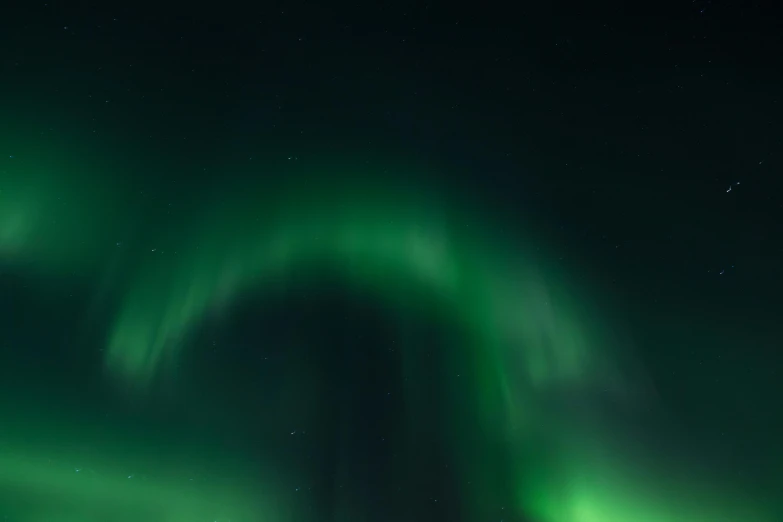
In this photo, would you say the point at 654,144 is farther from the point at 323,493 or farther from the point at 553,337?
the point at 323,493

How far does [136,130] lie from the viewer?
988 mm

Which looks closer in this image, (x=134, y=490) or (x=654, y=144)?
(x=134, y=490)

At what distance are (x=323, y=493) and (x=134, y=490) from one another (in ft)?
1.02

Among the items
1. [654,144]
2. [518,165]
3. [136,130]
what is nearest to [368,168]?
[518,165]

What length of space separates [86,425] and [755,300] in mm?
1225

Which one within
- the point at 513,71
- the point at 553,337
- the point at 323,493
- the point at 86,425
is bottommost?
the point at 323,493

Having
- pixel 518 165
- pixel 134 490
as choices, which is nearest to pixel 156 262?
pixel 134 490

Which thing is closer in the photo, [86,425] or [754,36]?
[86,425]

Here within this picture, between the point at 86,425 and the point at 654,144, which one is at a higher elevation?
the point at 654,144

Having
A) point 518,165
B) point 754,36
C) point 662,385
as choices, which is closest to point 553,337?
point 662,385

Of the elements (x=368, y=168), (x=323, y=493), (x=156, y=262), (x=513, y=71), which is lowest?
(x=323, y=493)

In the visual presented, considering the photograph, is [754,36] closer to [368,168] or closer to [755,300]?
[755,300]

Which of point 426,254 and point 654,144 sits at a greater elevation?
point 654,144

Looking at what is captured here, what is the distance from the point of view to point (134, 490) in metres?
0.95
